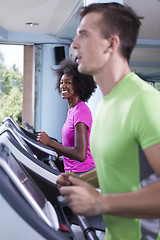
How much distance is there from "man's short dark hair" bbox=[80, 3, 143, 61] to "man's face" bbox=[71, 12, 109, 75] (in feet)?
0.06

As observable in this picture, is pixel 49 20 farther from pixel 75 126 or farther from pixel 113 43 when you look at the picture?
pixel 113 43

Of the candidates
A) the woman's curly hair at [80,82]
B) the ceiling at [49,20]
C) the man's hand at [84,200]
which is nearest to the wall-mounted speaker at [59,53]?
the ceiling at [49,20]

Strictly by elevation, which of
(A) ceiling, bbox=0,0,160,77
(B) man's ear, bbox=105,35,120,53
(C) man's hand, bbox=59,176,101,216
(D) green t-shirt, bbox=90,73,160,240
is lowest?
(C) man's hand, bbox=59,176,101,216

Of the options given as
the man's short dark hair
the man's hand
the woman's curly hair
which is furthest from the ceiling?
the man's hand

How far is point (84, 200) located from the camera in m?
0.95

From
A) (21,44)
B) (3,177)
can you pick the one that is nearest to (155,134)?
(3,177)

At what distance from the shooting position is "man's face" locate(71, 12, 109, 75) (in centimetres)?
Result: 110

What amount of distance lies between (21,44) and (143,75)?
5643mm

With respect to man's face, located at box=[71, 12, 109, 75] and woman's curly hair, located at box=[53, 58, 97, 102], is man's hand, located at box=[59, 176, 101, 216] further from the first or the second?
woman's curly hair, located at box=[53, 58, 97, 102]

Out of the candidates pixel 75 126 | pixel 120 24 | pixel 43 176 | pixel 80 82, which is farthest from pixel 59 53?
pixel 120 24

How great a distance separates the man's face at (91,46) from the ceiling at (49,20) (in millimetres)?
3745

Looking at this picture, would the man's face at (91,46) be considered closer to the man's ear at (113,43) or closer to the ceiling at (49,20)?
the man's ear at (113,43)

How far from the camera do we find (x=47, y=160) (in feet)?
10.3

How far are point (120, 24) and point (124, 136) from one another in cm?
37
